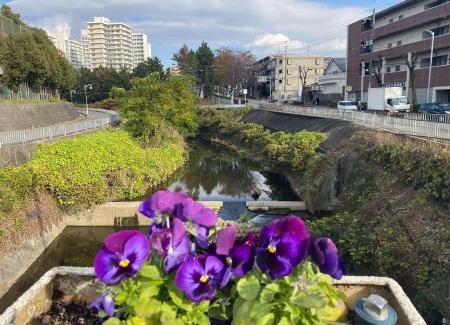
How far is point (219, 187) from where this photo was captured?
2428 centimetres

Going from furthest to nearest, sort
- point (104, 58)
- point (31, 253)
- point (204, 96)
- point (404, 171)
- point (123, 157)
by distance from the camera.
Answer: point (104, 58) < point (204, 96) < point (123, 157) < point (31, 253) < point (404, 171)

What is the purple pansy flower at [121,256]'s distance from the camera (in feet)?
7.32

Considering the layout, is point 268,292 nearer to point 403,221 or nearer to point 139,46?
point 403,221

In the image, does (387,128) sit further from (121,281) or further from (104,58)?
(104,58)

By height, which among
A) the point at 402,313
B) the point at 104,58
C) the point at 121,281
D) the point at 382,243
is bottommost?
the point at 382,243

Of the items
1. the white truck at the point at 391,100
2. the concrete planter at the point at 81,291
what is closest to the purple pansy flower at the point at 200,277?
the concrete planter at the point at 81,291

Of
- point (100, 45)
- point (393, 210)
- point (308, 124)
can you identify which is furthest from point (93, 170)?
point (100, 45)

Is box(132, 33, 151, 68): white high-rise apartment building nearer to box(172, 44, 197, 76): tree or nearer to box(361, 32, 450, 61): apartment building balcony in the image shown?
box(172, 44, 197, 76): tree

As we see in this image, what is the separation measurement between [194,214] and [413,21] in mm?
48925

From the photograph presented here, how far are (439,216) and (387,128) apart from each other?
922 cm

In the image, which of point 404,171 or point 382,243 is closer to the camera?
point 382,243

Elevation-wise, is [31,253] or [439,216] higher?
[439,216]

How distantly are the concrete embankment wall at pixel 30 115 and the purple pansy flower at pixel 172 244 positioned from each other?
2411cm

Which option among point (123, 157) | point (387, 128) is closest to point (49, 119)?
point (123, 157)
